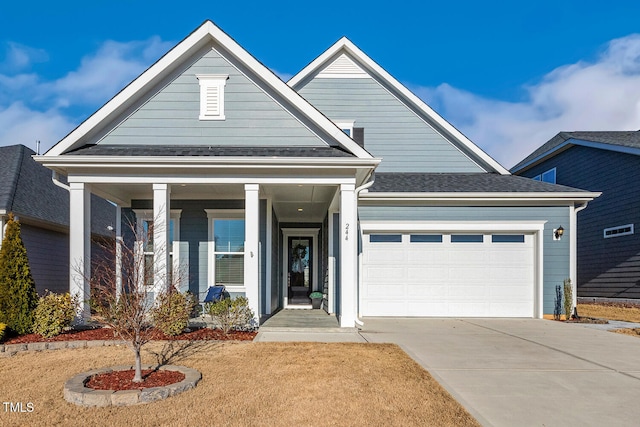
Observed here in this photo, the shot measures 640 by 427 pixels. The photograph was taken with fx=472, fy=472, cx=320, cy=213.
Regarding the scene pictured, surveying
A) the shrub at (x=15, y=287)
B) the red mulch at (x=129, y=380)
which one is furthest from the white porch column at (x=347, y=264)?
the shrub at (x=15, y=287)

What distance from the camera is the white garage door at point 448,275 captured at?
11781 mm

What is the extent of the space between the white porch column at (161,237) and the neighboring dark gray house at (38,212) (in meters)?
4.42

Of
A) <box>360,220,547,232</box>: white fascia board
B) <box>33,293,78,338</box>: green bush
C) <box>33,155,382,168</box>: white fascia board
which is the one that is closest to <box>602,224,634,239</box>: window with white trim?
<box>360,220,547,232</box>: white fascia board

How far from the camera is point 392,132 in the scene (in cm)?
1388

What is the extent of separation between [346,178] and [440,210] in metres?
3.75

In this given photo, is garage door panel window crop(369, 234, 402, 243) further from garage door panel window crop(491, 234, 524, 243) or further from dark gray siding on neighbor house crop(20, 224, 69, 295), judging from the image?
dark gray siding on neighbor house crop(20, 224, 69, 295)

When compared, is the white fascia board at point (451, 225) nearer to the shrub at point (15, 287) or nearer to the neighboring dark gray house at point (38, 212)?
the shrub at point (15, 287)

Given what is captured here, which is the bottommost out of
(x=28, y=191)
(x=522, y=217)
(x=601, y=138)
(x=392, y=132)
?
(x=522, y=217)

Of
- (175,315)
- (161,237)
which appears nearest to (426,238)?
(161,237)

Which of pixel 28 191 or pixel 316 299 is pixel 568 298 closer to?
pixel 316 299

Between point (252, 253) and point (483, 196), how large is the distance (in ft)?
19.8

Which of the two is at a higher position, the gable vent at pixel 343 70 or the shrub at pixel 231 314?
the gable vent at pixel 343 70

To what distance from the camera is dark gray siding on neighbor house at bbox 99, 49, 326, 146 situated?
9.74m

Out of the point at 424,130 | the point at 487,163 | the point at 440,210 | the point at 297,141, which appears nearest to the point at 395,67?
the point at 424,130
